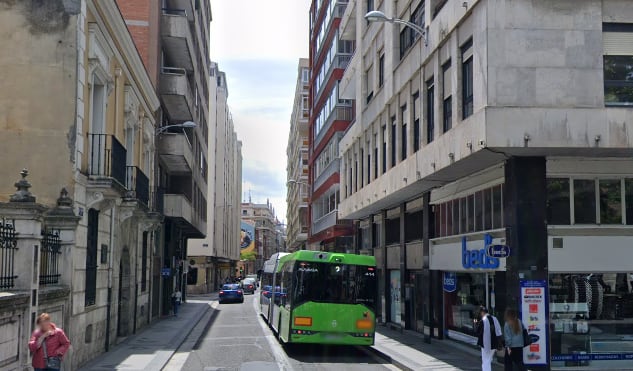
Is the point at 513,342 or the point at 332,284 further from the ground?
the point at 332,284

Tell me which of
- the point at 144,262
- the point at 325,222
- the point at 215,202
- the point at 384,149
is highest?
the point at 215,202

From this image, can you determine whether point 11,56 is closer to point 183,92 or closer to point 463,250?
point 463,250

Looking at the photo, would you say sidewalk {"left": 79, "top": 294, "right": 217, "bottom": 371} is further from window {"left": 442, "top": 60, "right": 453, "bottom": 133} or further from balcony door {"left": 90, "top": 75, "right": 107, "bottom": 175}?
window {"left": 442, "top": 60, "right": 453, "bottom": 133}

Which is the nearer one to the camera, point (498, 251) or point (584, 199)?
point (498, 251)

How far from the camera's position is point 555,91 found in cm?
1534

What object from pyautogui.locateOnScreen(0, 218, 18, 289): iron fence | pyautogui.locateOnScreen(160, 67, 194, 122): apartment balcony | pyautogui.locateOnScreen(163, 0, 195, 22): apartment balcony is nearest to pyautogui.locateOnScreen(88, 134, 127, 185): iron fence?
pyautogui.locateOnScreen(0, 218, 18, 289): iron fence

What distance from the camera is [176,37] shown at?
32438 millimetres

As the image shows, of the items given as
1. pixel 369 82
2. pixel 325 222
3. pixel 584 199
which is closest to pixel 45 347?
pixel 584 199

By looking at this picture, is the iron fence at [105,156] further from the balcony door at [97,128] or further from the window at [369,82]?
the window at [369,82]

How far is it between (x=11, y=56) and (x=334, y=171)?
2788 centimetres

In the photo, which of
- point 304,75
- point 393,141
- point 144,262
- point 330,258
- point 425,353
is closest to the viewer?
point 425,353

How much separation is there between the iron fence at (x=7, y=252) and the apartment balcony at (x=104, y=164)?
14.8 ft

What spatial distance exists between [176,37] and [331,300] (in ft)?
59.1

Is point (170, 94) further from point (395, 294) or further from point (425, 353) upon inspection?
point (425, 353)
